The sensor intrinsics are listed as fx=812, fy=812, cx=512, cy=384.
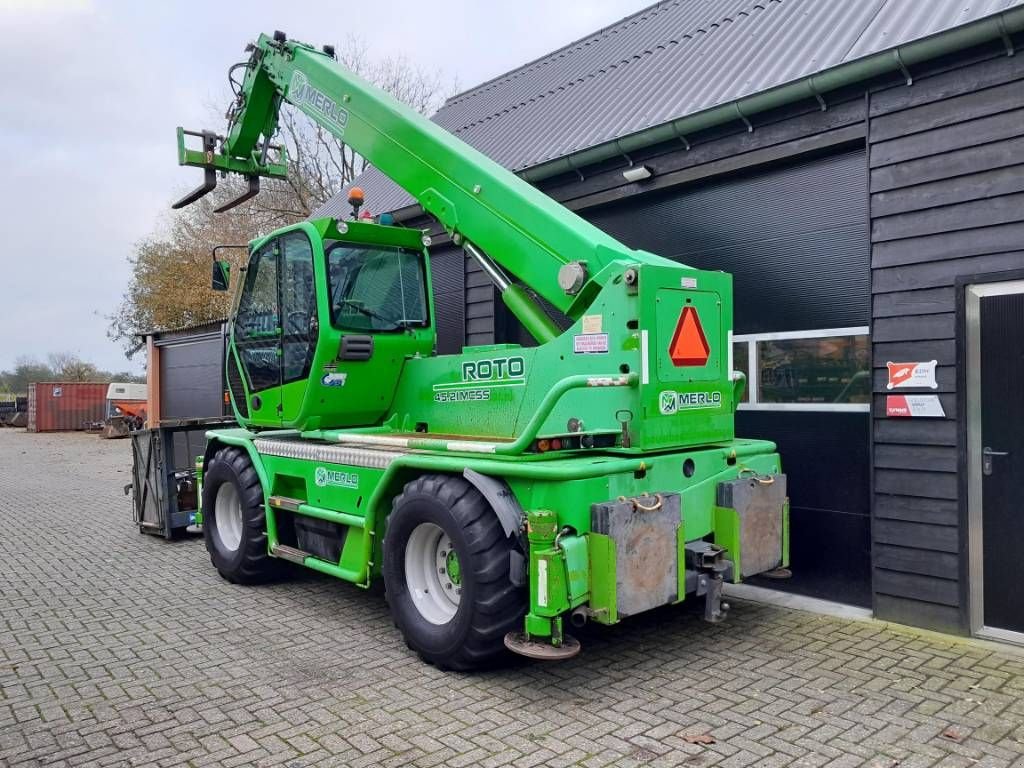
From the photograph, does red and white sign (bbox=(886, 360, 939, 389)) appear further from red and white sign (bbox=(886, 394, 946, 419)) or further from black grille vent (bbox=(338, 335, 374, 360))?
black grille vent (bbox=(338, 335, 374, 360))

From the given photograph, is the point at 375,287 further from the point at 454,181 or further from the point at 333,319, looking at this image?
the point at 454,181

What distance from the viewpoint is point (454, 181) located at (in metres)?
5.72

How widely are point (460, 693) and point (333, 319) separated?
115 inches

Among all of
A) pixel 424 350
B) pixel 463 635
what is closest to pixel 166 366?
pixel 424 350

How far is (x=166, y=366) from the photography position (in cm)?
1766

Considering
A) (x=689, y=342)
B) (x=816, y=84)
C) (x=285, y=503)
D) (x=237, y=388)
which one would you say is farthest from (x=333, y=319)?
(x=816, y=84)

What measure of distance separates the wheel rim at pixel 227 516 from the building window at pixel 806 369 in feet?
14.6

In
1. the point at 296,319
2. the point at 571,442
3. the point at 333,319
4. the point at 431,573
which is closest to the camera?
the point at 571,442

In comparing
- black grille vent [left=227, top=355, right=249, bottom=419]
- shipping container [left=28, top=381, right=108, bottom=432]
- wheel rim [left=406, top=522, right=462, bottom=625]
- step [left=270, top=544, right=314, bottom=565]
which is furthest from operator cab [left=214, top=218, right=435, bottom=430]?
shipping container [left=28, top=381, right=108, bottom=432]

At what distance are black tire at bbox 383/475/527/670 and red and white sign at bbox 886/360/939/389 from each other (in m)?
2.85

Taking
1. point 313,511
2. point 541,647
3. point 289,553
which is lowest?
point 541,647

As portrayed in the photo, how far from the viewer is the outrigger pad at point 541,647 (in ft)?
13.5

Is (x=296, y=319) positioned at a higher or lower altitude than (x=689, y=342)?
higher

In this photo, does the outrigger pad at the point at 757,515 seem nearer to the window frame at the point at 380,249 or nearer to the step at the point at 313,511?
the step at the point at 313,511
